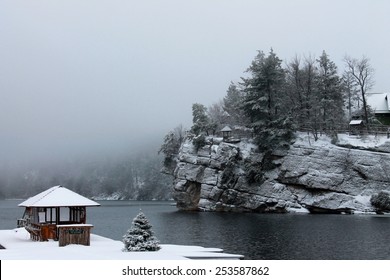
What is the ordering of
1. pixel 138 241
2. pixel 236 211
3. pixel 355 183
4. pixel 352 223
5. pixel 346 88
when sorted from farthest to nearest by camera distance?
pixel 346 88 < pixel 236 211 < pixel 355 183 < pixel 352 223 < pixel 138 241

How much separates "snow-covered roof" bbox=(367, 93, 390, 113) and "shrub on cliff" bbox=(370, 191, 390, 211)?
2266 cm

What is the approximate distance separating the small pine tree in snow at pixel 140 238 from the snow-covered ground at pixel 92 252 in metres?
0.57

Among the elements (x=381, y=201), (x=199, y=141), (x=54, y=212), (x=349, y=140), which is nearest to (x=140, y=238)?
(x=54, y=212)

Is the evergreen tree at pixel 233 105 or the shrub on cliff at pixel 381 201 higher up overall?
the evergreen tree at pixel 233 105

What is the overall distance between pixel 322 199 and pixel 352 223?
70.7ft

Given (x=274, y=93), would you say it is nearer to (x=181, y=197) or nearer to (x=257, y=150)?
(x=257, y=150)

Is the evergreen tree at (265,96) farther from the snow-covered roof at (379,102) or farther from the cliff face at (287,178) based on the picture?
the snow-covered roof at (379,102)

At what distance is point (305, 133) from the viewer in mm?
85125

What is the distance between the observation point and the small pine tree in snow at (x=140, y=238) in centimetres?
3084

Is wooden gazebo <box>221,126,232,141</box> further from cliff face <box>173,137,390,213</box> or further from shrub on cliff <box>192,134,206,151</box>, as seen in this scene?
shrub on cliff <box>192,134,206,151</box>

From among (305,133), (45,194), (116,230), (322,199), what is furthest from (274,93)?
(45,194)

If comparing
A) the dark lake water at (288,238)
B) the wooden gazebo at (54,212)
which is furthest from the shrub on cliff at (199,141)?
the wooden gazebo at (54,212)

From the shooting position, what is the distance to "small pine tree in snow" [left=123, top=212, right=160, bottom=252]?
30844mm

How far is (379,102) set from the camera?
93250 millimetres
